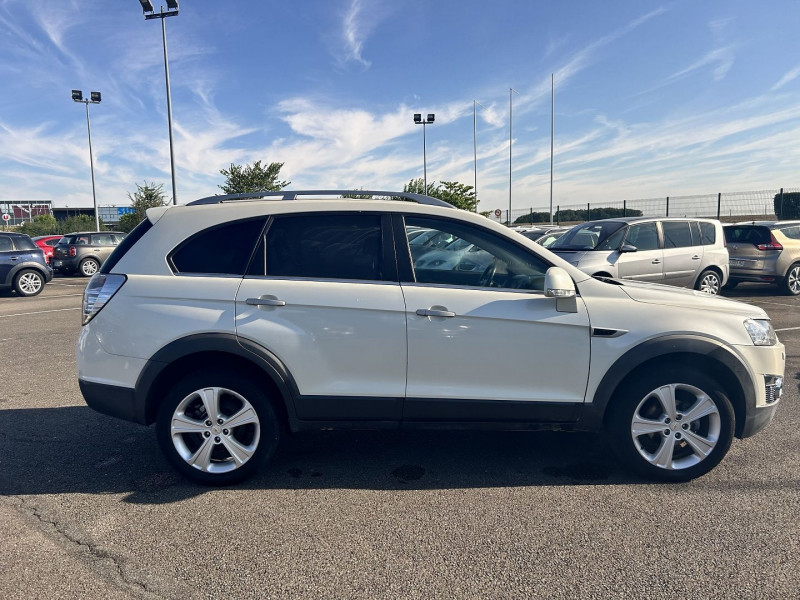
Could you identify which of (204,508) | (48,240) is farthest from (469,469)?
(48,240)

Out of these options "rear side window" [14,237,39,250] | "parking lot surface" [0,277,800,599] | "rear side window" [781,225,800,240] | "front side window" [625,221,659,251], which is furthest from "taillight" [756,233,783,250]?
"rear side window" [14,237,39,250]

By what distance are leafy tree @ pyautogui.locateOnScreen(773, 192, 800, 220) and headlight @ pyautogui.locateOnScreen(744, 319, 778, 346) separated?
2748 cm

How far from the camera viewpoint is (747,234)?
41.0 feet

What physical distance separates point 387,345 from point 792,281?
12.6 meters

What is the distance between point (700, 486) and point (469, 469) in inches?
55.9

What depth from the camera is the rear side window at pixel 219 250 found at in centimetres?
349

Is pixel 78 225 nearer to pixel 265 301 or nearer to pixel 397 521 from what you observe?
pixel 265 301

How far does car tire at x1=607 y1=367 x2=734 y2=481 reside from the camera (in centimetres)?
343

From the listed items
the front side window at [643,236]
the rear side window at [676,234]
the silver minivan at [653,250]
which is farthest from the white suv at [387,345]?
the rear side window at [676,234]

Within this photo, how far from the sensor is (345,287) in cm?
338

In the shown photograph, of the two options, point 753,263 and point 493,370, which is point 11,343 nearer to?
point 493,370

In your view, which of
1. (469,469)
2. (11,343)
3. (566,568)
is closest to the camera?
(566,568)

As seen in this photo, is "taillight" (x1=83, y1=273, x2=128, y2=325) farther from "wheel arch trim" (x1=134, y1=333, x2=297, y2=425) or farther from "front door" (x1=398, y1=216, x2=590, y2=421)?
"front door" (x1=398, y1=216, x2=590, y2=421)

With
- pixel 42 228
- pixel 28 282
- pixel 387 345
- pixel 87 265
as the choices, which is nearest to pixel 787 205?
pixel 387 345
